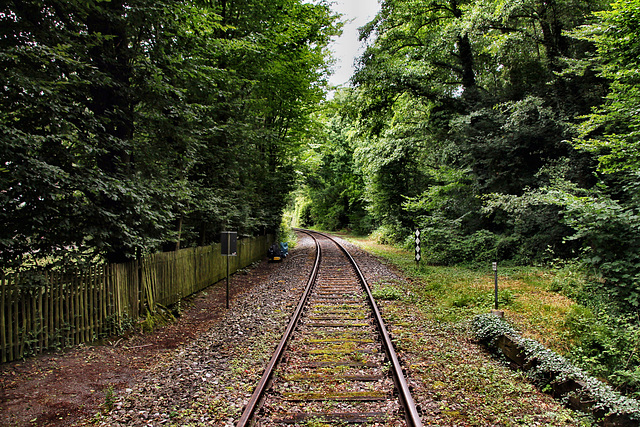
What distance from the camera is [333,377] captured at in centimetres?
446

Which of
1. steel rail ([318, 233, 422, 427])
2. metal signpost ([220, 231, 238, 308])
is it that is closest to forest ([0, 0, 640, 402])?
metal signpost ([220, 231, 238, 308])

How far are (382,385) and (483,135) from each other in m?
11.8

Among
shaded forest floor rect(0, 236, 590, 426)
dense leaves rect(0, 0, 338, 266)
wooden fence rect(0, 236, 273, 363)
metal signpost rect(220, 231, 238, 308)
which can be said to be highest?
dense leaves rect(0, 0, 338, 266)

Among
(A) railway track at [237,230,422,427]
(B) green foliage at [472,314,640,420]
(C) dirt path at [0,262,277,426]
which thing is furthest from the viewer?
(C) dirt path at [0,262,277,426]

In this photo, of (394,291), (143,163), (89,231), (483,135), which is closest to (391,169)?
(483,135)

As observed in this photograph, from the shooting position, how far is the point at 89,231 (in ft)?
17.8

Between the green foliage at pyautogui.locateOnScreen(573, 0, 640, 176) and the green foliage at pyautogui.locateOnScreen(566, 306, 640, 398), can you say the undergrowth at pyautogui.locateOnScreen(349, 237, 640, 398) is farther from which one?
the green foliage at pyautogui.locateOnScreen(573, 0, 640, 176)

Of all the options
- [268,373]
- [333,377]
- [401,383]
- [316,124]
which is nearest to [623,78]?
[401,383]

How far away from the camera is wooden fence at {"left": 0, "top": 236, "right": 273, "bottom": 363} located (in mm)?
4664

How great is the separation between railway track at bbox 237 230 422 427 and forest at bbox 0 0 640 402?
298cm

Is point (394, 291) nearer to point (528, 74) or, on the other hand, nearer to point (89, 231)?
point (89, 231)

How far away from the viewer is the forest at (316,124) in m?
4.95

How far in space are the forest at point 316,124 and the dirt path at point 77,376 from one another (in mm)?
1553

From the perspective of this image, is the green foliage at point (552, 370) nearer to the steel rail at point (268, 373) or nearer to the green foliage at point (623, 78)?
the steel rail at point (268, 373)
